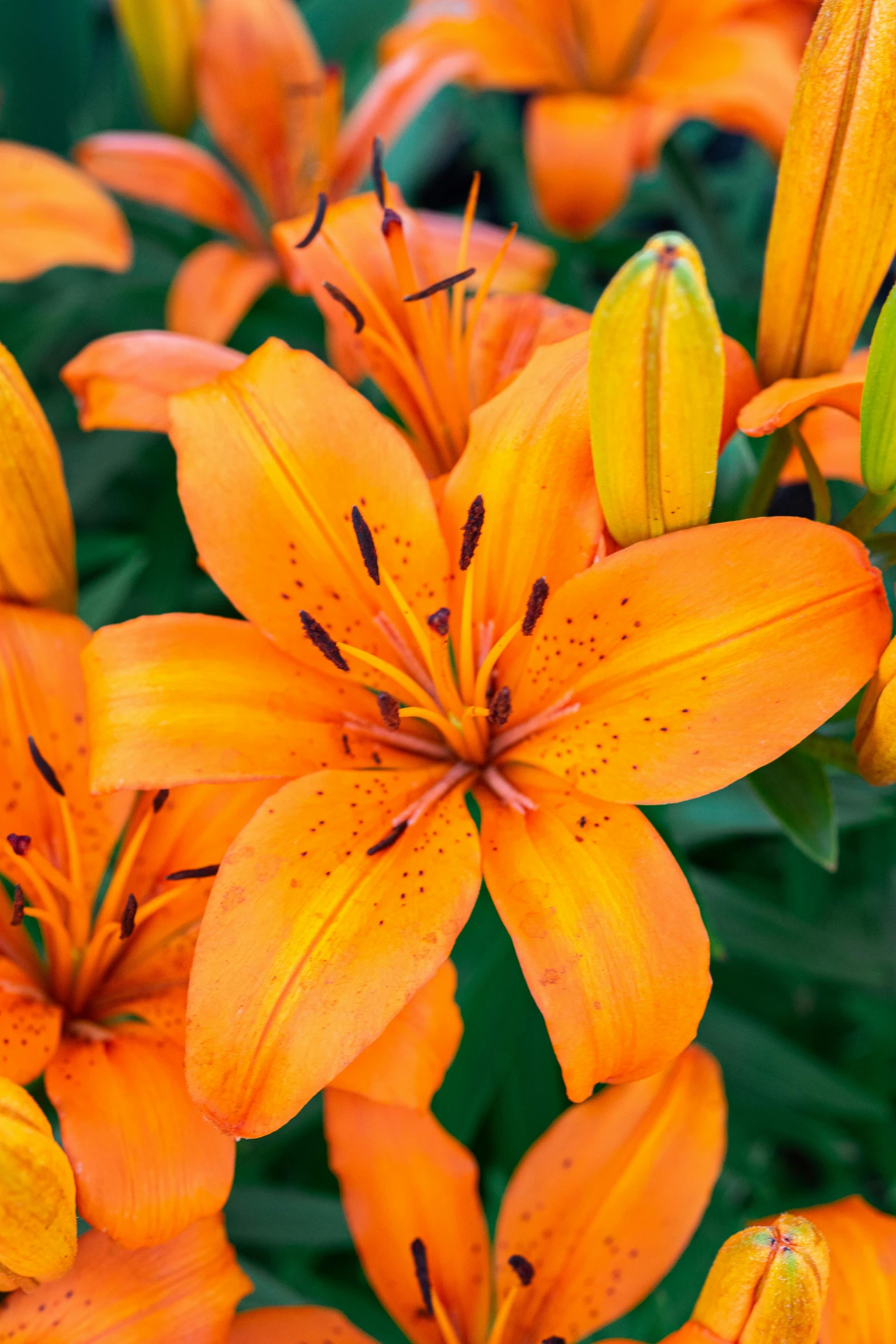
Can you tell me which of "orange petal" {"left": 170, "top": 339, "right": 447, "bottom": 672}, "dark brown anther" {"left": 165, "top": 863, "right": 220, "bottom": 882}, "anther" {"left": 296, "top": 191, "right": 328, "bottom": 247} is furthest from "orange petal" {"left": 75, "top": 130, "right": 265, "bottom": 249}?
"dark brown anther" {"left": 165, "top": 863, "right": 220, "bottom": 882}

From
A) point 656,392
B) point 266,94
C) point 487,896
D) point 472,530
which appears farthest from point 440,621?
point 266,94

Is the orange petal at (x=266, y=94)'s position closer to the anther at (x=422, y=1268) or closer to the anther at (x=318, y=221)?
the anther at (x=318, y=221)

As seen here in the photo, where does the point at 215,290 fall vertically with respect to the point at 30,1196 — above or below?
above

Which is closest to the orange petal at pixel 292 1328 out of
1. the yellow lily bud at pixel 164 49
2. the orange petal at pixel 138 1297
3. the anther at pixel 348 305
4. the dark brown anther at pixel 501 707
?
the orange petal at pixel 138 1297

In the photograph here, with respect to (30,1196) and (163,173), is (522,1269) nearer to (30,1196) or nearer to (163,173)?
(30,1196)

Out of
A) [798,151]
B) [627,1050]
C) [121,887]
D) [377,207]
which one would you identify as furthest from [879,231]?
[121,887]

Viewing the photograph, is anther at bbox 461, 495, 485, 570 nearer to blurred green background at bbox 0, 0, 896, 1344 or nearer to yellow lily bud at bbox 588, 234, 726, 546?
yellow lily bud at bbox 588, 234, 726, 546

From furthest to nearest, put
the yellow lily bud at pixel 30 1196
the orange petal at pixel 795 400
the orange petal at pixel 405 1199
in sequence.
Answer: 1. the orange petal at pixel 405 1199
2. the orange petal at pixel 795 400
3. the yellow lily bud at pixel 30 1196
